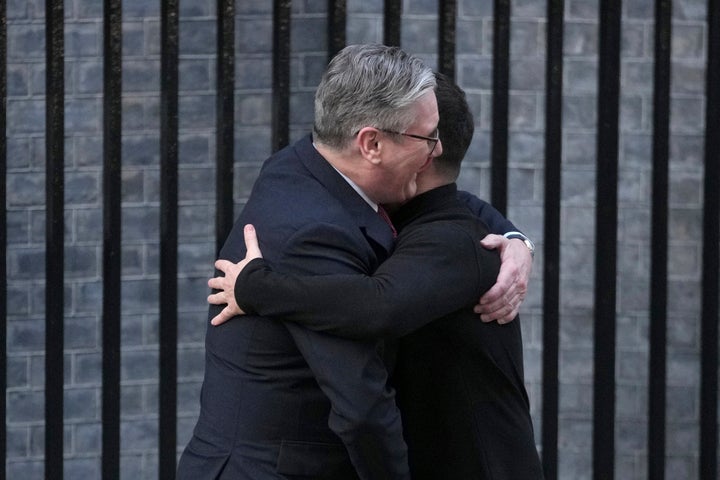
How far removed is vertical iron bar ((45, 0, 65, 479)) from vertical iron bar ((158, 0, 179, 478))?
0.79 feet

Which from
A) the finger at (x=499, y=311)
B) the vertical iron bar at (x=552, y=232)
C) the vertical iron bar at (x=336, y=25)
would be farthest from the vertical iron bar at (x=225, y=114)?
the finger at (x=499, y=311)

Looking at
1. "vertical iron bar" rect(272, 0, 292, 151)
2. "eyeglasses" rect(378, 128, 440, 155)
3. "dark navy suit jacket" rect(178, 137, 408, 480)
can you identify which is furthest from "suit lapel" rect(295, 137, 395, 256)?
"vertical iron bar" rect(272, 0, 292, 151)

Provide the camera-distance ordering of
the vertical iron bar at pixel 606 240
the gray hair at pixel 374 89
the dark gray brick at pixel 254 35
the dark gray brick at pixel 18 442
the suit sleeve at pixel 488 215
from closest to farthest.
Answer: the gray hair at pixel 374 89 < the suit sleeve at pixel 488 215 < the vertical iron bar at pixel 606 240 < the dark gray brick at pixel 254 35 < the dark gray brick at pixel 18 442

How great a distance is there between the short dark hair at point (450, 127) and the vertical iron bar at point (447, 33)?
0.69 metres

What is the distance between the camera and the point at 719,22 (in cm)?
341

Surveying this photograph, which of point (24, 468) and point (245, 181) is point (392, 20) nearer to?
point (245, 181)

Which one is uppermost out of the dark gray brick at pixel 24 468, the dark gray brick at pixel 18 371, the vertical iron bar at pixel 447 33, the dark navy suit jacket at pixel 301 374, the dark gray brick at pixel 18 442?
the vertical iron bar at pixel 447 33

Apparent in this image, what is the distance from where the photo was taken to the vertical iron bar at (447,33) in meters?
3.36

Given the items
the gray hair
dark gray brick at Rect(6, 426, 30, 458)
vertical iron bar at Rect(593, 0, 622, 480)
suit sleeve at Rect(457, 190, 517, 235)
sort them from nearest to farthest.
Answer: the gray hair → suit sleeve at Rect(457, 190, 517, 235) → vertical iron bar at Rect(593, 0, 622, 480) → dark gray brick at Rect(6, 426, 30, 458)

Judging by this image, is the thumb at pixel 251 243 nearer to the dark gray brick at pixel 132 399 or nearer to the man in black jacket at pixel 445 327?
the man in black jacket at pixel 445 327

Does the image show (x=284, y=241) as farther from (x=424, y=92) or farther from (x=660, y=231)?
(x=660, y=231)

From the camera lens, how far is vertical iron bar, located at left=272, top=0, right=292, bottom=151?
3.35 m

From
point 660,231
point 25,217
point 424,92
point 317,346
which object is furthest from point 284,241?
point 25,217

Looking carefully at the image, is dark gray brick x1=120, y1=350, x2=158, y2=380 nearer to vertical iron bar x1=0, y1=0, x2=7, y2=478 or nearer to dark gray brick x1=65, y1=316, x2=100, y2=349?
dark gray brick x1=65, y1=316, x2=100, y2=349
